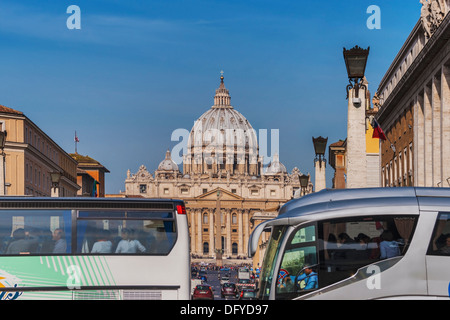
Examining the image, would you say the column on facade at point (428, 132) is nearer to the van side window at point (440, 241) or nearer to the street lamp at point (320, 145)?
the street lamp at point (320, 145)

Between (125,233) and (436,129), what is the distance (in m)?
24.0

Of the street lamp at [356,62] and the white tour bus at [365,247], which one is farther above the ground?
the street lamp at [356,62]

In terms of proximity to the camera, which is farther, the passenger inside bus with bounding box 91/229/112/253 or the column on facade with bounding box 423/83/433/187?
the column on facade with bounding box 423/83/433/187

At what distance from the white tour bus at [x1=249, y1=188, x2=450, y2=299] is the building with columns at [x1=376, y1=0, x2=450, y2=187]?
1904cm

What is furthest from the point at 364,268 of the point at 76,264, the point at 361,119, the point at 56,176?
the point at 56,176

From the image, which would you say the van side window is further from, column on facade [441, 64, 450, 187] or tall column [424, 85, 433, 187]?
tall column [424, 85, 433, 187]

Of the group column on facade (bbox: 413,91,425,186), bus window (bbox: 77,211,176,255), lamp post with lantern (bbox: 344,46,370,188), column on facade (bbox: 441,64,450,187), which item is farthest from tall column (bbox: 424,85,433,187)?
bus window (bbox: 77,211,176,255)

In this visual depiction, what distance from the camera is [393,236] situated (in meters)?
14.0

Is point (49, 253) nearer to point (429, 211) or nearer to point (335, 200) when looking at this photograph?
point (335, 200)

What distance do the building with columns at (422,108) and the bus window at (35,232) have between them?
62.4 feet

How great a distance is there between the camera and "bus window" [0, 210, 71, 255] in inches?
633

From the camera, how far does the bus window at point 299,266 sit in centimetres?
1420

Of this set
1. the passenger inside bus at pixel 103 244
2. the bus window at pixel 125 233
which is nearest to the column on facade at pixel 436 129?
the bus window at pixel 125 233

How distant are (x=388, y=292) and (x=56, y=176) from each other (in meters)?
29.9
